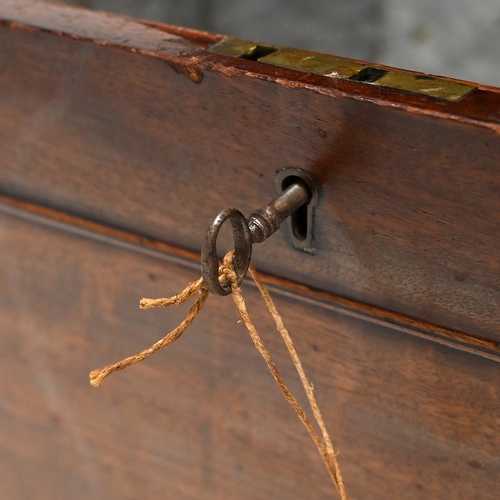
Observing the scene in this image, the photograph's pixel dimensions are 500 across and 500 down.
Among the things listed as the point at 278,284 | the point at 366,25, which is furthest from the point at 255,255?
the point at 366,25

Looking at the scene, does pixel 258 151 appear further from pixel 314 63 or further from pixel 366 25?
pixel 366 25

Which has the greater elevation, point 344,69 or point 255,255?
point 344,69

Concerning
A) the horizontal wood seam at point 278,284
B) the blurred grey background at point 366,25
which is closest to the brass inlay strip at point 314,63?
the horizontal wood seam at point 278,284

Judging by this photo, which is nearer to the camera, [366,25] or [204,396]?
[204,396]

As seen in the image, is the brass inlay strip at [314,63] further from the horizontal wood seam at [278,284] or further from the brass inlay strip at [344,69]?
the horizontal wood seam at [278,284]

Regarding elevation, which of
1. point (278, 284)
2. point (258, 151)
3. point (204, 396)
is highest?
point (258, 151)

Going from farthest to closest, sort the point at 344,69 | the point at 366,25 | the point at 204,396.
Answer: the point at 366,25
the point at 204,396
the point at 344,69

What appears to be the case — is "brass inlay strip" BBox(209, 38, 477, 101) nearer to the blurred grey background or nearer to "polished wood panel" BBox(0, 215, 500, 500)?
"polished wood panel" BBox(0, 215, 500, 500)

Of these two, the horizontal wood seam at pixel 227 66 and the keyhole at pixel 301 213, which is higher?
the horizontal wood seam at pixel 227 66
